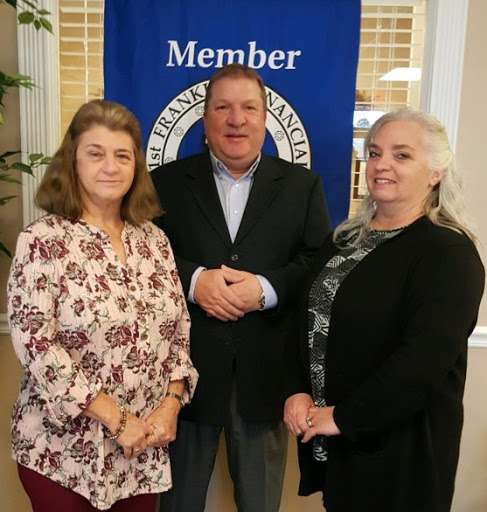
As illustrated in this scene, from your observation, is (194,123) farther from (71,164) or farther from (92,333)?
(92,333)

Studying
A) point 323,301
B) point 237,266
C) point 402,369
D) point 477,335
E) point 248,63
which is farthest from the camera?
point 477,335

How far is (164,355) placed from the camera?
4.53ft

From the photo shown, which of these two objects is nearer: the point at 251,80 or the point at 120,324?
the point at 120,324

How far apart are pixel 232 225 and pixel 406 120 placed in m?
0.66

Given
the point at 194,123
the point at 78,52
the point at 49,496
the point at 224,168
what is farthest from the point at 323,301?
the point at 78,52

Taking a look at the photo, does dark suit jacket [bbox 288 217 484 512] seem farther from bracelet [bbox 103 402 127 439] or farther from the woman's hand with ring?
bracelet [bbox 103 402 127 439]

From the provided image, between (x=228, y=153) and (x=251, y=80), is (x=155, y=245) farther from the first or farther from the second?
(x=251, y=80)

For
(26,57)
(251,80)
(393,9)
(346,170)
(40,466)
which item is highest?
(393,9)

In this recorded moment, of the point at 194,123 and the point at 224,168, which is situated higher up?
the point at 194,123

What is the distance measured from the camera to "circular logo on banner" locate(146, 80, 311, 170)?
2047 mm

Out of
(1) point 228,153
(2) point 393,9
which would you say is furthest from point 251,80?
(2) point 393,9

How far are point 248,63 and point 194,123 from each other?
331 millimetres

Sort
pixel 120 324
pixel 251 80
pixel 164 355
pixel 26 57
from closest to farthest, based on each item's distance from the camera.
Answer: pixel 120 324
pixel 164 355
pixel 251 80
pixel 26 57

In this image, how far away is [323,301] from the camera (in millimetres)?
1374
